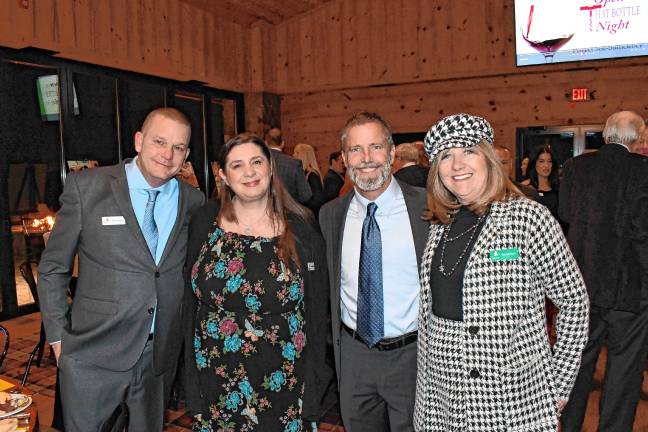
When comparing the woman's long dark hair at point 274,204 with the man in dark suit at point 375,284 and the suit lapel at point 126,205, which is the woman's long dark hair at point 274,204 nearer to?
the man in dark suit at point 375,284

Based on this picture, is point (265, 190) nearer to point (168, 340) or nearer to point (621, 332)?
point (168, 340)

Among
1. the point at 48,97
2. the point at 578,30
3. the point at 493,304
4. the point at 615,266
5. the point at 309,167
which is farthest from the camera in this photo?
the point at 578,30

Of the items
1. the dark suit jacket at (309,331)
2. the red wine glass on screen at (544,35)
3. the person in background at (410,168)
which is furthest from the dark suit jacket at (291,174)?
the red wine glass on screen at (544,35)

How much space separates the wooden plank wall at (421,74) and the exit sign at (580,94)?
0.09 meters

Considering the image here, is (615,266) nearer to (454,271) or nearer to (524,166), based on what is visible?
(454,271)

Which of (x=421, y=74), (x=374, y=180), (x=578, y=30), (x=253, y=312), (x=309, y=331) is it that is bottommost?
(x=309, y=331)

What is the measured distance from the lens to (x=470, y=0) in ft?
27.5

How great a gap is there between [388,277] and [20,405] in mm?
1416

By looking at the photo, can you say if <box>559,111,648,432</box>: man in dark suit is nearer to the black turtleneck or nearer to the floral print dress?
the black turtleneck

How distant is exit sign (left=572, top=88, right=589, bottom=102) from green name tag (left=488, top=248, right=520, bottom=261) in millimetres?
7168

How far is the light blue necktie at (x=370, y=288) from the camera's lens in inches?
91.0

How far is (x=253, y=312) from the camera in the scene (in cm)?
223

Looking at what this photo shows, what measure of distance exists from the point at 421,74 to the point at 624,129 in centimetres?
578

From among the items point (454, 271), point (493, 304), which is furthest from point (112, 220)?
point (493, 304)
